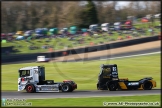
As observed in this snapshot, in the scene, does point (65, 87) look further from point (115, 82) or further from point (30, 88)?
point (115, 82)

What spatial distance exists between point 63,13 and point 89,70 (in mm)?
43896

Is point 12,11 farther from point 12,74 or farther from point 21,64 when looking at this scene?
point 12,74

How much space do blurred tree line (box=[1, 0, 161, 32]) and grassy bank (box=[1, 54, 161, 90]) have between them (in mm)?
30100

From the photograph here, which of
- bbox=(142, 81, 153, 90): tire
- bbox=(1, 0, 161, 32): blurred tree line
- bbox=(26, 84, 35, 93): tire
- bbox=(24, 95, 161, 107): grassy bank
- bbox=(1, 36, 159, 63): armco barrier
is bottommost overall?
bbox=(24, 95, 161, 107): grassy bank

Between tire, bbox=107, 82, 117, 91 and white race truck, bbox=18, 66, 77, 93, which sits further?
white race truck, bbox=18, 66, 77, 93

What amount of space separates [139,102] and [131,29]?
132 ft

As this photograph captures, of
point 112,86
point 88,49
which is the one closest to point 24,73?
point 112,86

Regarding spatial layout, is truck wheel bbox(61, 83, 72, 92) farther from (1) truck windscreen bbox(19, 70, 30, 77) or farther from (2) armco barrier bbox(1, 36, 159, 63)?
(2) armco barrier bbox(1, 36, 159, 63)

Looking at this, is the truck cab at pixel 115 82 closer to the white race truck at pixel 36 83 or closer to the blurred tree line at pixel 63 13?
the white race truck at pixel 36 83

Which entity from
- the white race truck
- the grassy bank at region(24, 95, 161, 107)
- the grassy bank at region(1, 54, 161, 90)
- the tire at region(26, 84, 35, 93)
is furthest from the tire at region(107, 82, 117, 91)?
the grassy bank at region(1, 54, 161, 90)

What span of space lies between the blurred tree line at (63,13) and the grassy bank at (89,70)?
98.8ft

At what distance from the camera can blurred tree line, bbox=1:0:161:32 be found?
70300mm

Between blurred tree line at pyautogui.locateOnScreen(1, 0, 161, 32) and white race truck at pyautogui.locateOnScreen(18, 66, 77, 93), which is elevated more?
blurred tree line at pyautogui.locateOnScreen(1, 0, 161, 32)

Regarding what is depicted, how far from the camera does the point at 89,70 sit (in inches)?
1361
